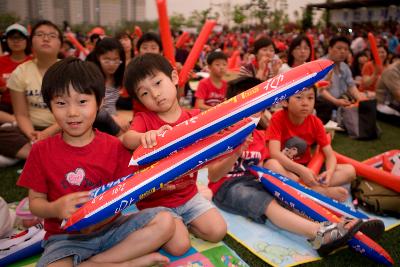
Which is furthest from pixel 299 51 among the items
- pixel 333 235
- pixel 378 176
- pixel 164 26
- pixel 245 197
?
pixel 333 235

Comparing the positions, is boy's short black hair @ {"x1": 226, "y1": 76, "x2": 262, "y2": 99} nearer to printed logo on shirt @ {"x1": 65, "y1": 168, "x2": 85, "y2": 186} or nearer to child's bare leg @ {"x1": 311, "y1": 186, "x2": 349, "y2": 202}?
child's bare leg @ {"x1": 311, "y1": 186, "x2": 349, "y2": 202}

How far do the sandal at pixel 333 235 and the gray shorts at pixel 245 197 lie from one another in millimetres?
378

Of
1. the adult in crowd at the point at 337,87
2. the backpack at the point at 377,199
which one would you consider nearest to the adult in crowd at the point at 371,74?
the adult in crowd at the point at 337,87

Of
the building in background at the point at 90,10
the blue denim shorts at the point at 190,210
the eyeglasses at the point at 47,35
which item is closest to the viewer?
the blue denim shorts at the point at 190,210

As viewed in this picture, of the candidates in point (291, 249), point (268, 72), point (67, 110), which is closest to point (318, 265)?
point (291, 249)

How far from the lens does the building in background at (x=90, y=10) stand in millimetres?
7585

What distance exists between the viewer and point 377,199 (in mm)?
2297

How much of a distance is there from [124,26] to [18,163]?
900cm

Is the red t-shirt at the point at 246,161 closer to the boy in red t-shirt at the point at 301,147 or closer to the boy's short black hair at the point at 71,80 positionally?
the boy in red t-shirt at the point at 301,147

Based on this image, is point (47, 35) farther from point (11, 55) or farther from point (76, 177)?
point (76, 177)

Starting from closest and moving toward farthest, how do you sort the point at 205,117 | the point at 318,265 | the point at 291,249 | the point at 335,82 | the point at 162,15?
the point at 205,117, the point at 318,265, the point at 291,249, the point at 162,15, the point at 335,82

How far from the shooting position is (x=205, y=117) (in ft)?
4.72

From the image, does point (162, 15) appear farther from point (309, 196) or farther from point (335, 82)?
point (335, 82)

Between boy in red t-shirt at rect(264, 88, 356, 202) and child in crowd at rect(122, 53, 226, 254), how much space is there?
708mm
